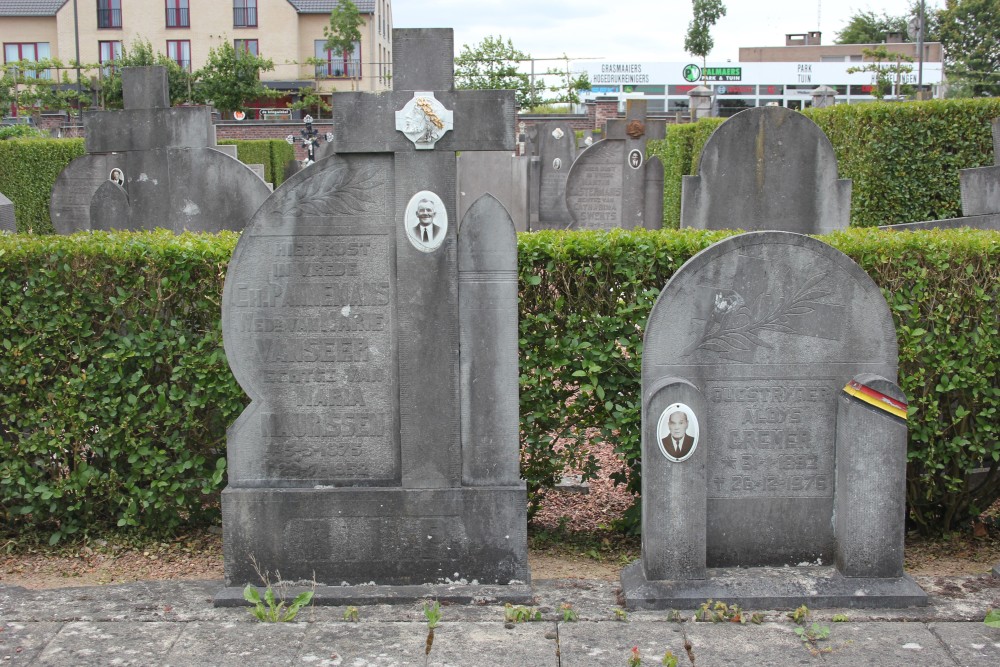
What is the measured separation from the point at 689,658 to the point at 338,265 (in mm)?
2371

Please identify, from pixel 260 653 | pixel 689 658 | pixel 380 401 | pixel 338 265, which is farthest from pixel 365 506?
pixel 689 658

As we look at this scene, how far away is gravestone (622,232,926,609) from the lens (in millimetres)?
4578

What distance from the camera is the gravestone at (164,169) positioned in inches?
372

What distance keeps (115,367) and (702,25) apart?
76563 millimetres

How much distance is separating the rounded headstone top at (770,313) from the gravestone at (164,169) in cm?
583

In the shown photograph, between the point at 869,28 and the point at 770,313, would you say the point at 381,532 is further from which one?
the point at 869,28

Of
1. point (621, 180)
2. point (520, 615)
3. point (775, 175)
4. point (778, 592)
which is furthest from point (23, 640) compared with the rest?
point (621, 180)

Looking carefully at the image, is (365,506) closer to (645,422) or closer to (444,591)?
(444,591)

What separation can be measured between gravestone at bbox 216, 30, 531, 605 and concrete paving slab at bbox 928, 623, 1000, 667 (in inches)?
73.2

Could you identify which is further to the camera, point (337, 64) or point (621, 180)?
point (337, 64)

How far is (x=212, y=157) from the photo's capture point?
9453 millimetres

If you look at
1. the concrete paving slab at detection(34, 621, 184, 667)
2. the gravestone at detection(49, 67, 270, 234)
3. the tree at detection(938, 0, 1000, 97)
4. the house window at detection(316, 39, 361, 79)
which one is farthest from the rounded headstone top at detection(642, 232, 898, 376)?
the house window at detection(316, 39, 361, 79)

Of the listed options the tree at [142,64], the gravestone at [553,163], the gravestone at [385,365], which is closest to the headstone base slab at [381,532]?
the gravestone at [385,365]

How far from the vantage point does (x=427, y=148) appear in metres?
4.62
